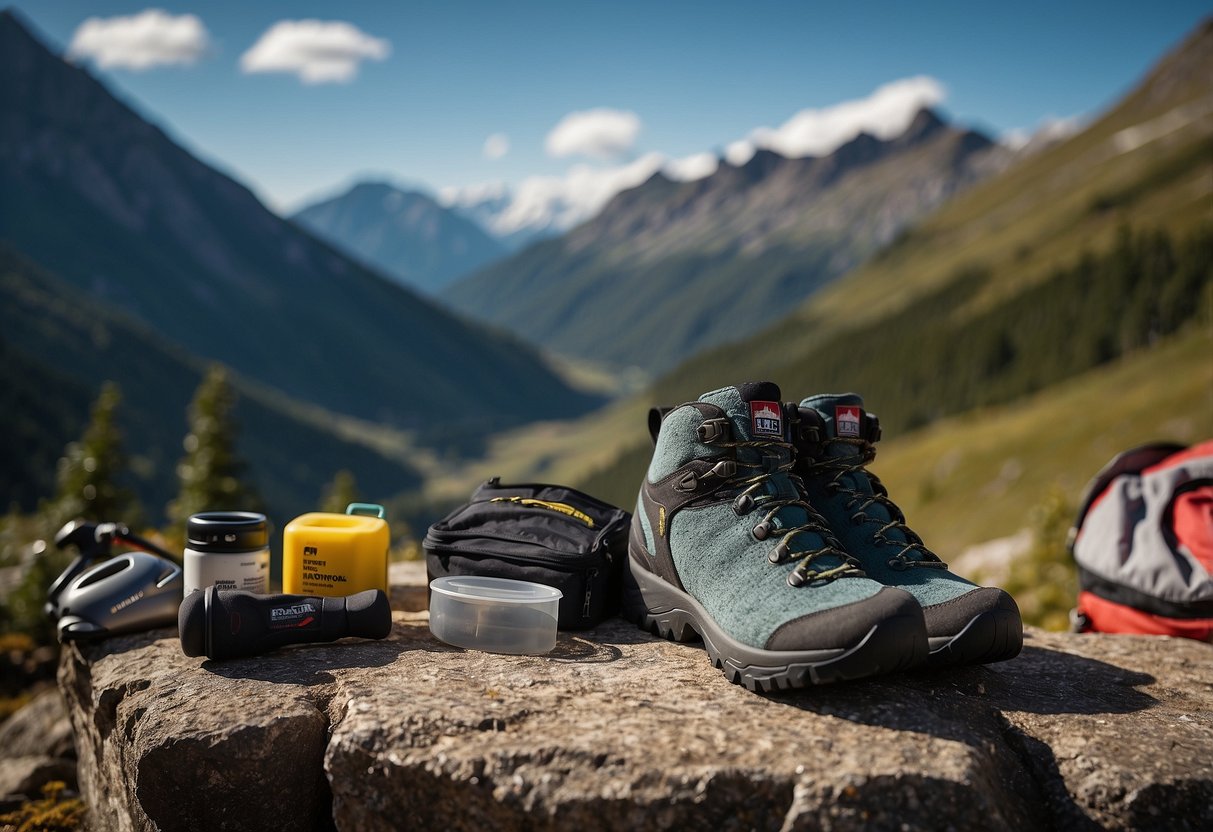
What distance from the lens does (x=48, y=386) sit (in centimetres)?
16475

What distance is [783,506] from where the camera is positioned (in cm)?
469

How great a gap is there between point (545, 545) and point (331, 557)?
4.33 ft

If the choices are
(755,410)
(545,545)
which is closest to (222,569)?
(545,545)

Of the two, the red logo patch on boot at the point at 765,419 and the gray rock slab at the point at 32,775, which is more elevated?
the red logo patch on boot at the point at 765,419

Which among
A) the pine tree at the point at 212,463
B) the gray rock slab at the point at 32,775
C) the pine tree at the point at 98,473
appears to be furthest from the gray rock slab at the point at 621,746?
the pine tree at the point at 212,463

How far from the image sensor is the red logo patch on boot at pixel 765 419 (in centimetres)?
490

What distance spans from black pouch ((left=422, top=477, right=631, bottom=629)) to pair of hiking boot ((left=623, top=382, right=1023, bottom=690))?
8.7 inches

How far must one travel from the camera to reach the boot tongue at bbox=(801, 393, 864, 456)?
5.51 m

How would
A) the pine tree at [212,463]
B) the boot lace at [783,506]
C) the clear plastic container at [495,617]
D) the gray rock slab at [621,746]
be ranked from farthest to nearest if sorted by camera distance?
the pine tree at [212,463] < the clear plastic container at [495,617] < the boot lace at [783,506] < the gray rock slab at [621,746]

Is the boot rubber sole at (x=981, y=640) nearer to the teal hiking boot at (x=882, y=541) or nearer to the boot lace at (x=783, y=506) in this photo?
the teal hiking boot at (x=882, y=541)

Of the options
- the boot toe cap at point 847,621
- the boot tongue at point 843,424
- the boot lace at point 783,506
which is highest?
the boot tongue at point 843,424

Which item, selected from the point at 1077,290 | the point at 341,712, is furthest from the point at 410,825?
the point at 1077,290

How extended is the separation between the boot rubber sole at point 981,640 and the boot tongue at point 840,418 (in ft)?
4.93

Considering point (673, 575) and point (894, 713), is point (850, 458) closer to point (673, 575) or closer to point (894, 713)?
point (673, 575)
